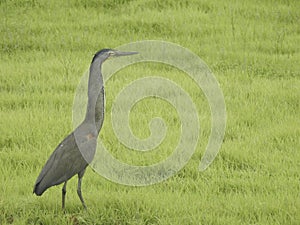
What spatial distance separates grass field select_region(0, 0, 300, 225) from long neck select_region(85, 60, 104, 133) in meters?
0.75

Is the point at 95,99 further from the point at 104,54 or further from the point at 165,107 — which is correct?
the point at 165,107

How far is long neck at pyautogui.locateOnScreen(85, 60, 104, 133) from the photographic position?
532 cm

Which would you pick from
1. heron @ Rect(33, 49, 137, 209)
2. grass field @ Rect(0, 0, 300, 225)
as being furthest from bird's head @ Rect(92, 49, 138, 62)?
grass field @ Rect(0, 0, 300, 225)

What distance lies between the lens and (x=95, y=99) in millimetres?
5332

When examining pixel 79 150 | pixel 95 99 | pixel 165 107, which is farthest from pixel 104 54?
pixel 165 107

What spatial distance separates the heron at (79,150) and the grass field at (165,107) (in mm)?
386

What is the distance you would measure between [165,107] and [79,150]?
315cm

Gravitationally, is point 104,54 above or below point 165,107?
above

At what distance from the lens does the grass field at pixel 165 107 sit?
5520 mm

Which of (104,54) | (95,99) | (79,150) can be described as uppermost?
(104,54)

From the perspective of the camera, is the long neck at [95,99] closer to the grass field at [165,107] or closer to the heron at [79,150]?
the heron at [79,150]

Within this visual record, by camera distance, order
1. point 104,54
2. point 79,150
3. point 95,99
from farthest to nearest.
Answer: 1. point 104,54
2. point 95,99
3. point 79,150

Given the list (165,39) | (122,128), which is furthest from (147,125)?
(165,39)

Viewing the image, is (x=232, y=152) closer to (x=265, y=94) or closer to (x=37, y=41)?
(x=265, y=94)
